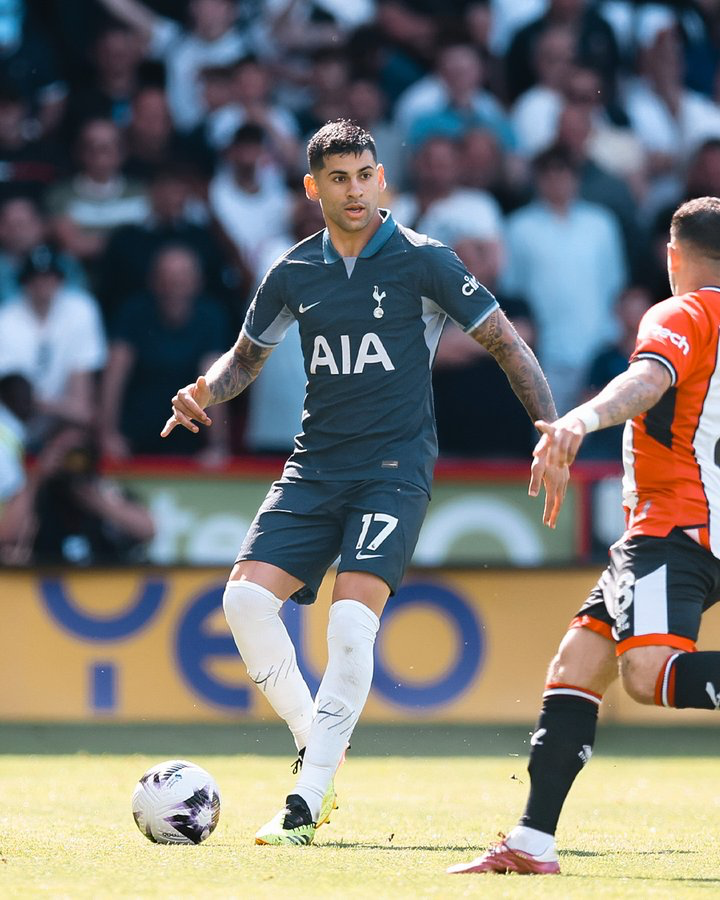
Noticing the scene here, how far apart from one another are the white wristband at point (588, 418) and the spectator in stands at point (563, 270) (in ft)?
23.0

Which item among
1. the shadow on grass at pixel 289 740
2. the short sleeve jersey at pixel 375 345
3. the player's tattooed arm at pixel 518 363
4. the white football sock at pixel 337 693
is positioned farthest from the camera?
the shadow on grass at pixel 289 740

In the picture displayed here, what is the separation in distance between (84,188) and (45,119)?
0.85 meters

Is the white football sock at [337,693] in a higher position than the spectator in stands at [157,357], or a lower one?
lower

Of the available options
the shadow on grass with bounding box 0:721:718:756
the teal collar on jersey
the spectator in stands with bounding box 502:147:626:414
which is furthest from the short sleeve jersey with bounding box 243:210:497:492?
the spectator in stands with bounding box 502:147:626:414

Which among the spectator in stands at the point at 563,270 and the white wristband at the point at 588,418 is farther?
the spectator in stands at the point at 563,270

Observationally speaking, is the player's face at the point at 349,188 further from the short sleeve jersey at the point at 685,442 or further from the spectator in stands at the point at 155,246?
the spectator in stands at the point at 155,246

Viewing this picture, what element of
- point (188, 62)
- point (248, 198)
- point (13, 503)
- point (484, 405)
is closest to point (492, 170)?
point (248, 198)

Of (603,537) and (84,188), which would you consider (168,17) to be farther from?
(603,537)

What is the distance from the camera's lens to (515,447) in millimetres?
10781

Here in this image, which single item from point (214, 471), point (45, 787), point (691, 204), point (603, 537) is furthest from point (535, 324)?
point (691, 204)

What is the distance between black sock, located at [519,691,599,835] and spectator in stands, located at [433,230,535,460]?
6.04 m

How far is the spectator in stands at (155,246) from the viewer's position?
448 inches

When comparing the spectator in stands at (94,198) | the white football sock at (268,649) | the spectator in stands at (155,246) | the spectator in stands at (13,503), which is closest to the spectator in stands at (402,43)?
the spectator in stands at (155,246)

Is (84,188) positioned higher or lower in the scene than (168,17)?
lower
